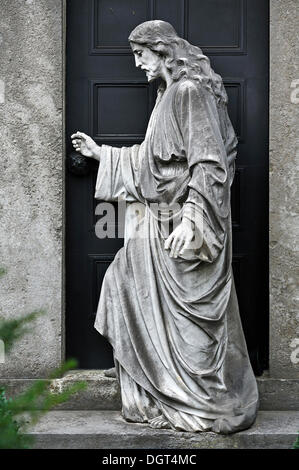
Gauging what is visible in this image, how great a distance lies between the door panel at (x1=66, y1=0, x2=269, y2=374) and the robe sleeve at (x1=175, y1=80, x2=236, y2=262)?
67cm

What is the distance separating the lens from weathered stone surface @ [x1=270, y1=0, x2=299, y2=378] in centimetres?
550

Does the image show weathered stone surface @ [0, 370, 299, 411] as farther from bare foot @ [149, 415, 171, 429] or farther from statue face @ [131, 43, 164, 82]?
statue face @ [131, 43, 164, 82]

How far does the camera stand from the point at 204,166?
16.4 feet

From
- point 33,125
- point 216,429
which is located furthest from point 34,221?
point 216,429

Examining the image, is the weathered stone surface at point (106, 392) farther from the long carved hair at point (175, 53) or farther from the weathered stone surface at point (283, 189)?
the long carved hair at point (175, 53)

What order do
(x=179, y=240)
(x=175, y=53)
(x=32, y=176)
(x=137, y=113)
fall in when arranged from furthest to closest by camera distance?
1. (x=137, y=113)
2. (x=32, y=176)
3. (x=175, y=53)
4. (x=179, y=240)

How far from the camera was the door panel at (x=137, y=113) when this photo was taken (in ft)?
18.8

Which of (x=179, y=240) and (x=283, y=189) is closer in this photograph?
(x=179, y=240)

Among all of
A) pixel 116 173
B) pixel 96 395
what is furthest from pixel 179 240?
pixel 96 395

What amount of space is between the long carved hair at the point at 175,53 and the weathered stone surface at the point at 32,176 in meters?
0.64

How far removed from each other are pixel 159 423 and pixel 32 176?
1.68m

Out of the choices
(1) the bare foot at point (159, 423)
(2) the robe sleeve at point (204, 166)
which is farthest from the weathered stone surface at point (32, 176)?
(2) the robe sleeve at point (204, 166)

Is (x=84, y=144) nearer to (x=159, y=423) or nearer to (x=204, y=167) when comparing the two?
(x=204, y=167)
